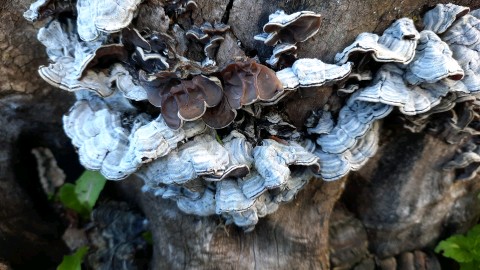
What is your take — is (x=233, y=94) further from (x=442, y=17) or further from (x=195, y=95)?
(x=442, y=17)

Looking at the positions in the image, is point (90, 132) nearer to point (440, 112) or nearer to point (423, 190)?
point (440, 112)

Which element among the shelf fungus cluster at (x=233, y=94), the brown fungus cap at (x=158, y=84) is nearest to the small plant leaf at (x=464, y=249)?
the shelf fungus cluster at (x=233, y=94)

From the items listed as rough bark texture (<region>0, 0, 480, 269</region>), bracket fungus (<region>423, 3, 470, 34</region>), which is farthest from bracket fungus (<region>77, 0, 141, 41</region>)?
bracket fungus (<region>423, 3, 470, 34</region>)

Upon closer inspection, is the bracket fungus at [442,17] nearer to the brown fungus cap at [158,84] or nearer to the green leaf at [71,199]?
the brown fungus cap at [158,84]

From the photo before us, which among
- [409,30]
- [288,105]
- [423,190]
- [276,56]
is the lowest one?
[423,190]

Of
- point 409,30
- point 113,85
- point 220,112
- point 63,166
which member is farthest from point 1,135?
point 409,30

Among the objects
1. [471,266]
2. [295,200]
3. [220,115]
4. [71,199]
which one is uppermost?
[220,115]

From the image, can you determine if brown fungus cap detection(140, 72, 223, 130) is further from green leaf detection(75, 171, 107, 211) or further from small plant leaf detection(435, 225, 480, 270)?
small plant leaf detection(435, 225, 480, 270)

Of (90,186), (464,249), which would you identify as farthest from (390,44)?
(90,186)

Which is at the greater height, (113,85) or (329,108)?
(329,108)
